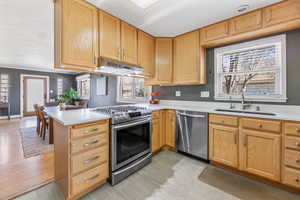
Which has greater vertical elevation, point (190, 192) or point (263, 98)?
point (263, 98)

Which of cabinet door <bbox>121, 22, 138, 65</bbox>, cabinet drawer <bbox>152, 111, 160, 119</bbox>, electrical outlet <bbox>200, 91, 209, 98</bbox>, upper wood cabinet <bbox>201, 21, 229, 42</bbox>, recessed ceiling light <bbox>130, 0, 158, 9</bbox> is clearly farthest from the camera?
electrical outlet <bbox>200, 91, 209, 98</bbox>

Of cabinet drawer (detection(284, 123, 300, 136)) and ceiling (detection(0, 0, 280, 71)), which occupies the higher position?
ceiling (detection(0, 0, 280, 71))

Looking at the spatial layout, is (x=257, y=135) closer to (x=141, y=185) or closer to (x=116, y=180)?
(x=141, y=185)

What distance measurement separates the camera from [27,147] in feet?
9.14

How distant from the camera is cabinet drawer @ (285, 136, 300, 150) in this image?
1443mm

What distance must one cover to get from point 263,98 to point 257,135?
2.56 feet

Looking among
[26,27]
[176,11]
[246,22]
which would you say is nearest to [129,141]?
[176,11]

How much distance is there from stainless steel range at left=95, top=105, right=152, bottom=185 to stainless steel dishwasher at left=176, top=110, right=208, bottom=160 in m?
0.63

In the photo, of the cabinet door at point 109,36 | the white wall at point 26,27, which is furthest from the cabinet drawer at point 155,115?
the white wall at point 26,27

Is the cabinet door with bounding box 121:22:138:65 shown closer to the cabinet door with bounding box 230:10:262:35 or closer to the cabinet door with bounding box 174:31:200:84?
the cabinet door with bounding box 174:31:200:84

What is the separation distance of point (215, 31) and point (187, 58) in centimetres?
66

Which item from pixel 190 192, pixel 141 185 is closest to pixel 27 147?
pixel 141 185

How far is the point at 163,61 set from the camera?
2.92m

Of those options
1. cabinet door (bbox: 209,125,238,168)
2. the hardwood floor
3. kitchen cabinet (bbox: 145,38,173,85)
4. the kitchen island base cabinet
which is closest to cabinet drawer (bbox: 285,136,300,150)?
cabinet door (bbox: 209,125,238,168)
